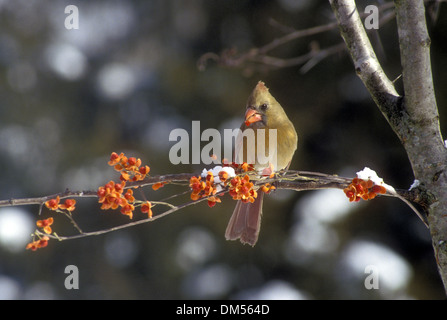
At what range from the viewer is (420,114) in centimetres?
139

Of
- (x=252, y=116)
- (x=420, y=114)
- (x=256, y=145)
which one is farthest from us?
(x=256, y=145)

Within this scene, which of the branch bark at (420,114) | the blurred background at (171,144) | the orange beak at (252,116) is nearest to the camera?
the branch bark at (420,114)

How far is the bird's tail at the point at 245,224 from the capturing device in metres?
2.37

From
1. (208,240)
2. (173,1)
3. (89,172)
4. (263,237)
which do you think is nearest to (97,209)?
(89,172)

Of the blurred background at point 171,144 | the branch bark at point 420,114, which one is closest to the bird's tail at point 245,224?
the branch bark at point 420,114

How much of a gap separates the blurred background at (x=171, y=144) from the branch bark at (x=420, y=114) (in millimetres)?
2344

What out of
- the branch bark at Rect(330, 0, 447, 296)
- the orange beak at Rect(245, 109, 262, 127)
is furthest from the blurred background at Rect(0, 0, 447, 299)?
the branch bark at Rect(330, 0, 447, 296)

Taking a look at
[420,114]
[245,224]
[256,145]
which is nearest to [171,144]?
[256,145]

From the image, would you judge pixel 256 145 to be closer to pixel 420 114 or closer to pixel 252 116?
pixel 252 116

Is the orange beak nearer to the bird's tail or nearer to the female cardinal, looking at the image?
the female cardinal

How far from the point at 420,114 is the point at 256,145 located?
49.2 inches

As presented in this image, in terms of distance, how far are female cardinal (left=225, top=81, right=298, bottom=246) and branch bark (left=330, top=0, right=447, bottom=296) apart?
37.6 inches

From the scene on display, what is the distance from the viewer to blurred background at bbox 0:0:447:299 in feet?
12.6

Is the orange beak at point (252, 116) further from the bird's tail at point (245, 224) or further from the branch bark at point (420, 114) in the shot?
the branch bark at point (420, 114)
